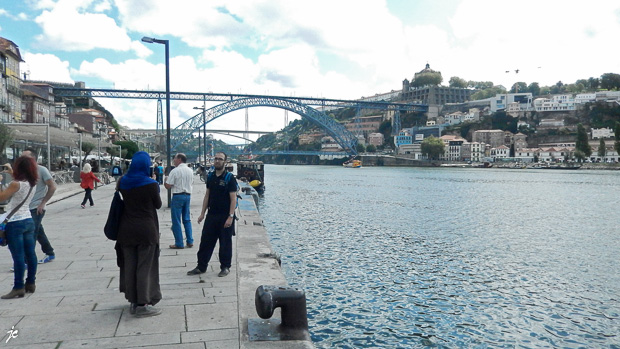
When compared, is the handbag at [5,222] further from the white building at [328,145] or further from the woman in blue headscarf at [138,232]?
the white building at [328,145]

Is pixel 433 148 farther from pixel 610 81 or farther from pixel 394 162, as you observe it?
pixel 610 81

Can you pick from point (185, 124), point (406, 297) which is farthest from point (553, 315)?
point (185, 124)

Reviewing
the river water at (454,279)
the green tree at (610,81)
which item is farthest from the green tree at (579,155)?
the river water at (454,279)

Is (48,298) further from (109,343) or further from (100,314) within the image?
(109,343)

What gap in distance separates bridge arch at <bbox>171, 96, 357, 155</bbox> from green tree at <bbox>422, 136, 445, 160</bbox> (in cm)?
1509

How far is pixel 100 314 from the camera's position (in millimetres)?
4273

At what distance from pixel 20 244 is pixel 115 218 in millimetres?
1179

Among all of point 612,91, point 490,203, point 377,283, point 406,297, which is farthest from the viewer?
point 612,91

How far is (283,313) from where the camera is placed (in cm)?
404

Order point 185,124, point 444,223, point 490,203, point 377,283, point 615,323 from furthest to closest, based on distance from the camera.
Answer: point 185,124 < point 490,203 < point 444,223 < point 377,283 < point 615,323

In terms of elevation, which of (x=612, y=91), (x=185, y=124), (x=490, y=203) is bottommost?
(x=490, y=203)

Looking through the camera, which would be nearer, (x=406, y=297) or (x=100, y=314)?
(x=100, y=314)

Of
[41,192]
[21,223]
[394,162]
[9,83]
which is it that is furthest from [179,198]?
[394,162]

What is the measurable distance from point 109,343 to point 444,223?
15086 millimetres
